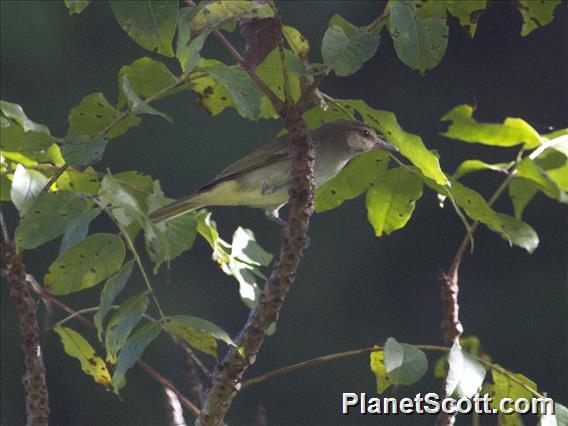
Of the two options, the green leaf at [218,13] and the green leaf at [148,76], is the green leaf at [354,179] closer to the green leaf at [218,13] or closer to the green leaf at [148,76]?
the green leaf at [148,76]

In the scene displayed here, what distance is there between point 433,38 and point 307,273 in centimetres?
730

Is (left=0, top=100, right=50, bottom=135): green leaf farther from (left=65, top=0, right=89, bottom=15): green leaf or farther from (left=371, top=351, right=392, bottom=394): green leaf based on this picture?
(left=371, top=351, right=392, bottom=394): green leaf

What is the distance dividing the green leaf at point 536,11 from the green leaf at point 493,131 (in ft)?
1.04

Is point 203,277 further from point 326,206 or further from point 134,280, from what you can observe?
point 326,206

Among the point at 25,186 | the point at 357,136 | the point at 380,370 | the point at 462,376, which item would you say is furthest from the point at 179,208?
the point at 462,376

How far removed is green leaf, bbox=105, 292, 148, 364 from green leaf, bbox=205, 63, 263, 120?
1.28 ft

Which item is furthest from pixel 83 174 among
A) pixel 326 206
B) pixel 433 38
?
pixel 433 38

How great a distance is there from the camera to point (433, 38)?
2047 mm

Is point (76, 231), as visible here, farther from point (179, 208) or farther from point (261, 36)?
point (179, 208)

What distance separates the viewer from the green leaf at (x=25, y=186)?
7.33 ft

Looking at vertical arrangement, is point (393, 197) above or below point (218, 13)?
below

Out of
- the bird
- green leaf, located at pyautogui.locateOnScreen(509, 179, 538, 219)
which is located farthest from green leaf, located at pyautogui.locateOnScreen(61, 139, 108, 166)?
the bird

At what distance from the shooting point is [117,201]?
215cm

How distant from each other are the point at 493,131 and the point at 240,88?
86cm
